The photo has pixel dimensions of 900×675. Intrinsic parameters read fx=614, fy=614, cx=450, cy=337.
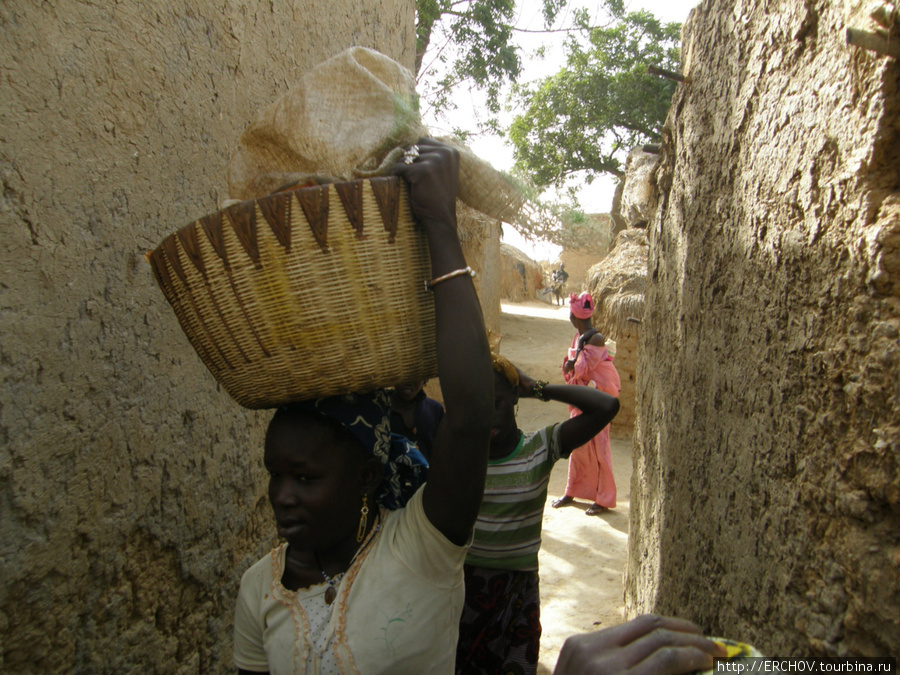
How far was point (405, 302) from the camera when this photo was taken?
1.18 metres

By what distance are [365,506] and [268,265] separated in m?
0.61

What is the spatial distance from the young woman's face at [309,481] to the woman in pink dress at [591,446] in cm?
480

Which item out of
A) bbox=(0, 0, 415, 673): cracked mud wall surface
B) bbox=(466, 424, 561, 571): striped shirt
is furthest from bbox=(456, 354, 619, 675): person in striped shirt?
bbox=(0, 0, 415, 673): cracked mud wall surface

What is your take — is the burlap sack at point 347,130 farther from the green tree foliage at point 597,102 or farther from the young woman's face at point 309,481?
the green tree foliage at point 597,102

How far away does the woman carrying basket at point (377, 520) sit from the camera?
117 cm

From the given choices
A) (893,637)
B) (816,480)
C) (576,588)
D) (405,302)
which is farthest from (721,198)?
(576,588)

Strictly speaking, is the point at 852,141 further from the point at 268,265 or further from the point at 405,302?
the point at 268,265

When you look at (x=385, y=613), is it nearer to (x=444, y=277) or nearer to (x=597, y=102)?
(x=444, y=277)

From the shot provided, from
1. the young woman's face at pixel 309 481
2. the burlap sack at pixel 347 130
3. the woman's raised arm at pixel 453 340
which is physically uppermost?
the burlap sack at pixel 347 130

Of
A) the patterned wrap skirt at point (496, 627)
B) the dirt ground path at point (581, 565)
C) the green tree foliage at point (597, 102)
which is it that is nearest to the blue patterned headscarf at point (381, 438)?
the patterned wrap skirt at point (496, 627)

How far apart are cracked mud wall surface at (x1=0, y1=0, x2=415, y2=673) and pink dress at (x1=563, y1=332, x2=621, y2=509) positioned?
13.3 feet

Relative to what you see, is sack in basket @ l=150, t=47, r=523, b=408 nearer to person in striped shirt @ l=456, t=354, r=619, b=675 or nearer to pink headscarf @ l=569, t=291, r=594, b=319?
person in striped shirt @ l=456, t=354, r=619, b=675

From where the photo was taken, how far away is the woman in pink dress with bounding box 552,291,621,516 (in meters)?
5.96

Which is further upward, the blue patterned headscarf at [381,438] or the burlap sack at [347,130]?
the burlap sack at [347,130]
